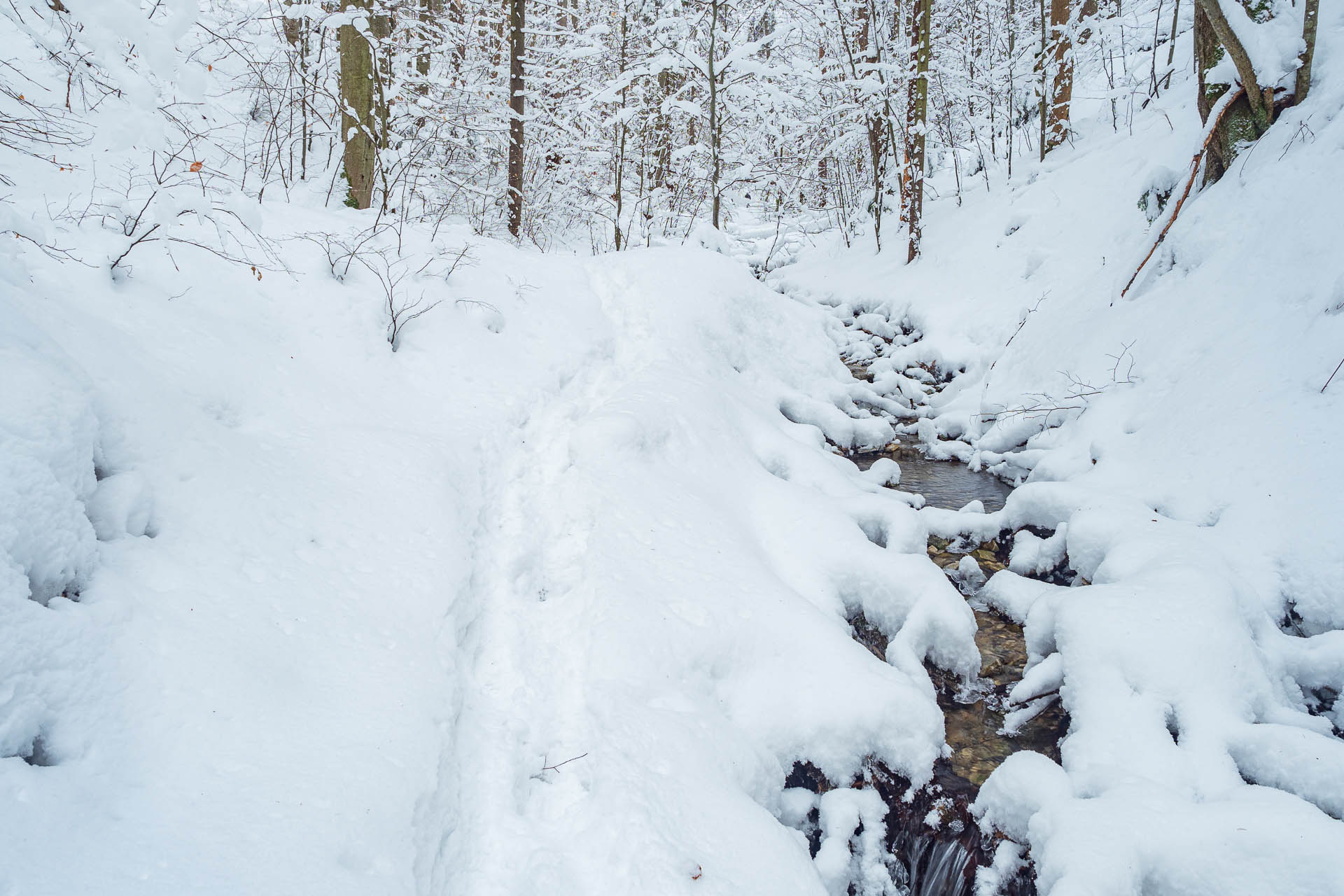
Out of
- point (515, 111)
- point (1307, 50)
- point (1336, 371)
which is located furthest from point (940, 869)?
point (515, 111)

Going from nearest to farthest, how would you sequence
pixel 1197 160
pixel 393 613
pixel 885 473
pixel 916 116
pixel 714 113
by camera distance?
pixel 393 613, pixel 1197 160, pixel 885 473, pixel 714 113, pixel 916 116

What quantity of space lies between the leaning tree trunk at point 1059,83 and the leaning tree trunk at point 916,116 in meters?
1.81

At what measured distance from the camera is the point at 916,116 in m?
8.73

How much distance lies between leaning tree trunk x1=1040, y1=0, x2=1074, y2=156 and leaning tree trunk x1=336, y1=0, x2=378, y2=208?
8614 mm

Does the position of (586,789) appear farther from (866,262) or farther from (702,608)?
(866,262)

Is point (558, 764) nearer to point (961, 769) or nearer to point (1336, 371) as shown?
point (961, 769)

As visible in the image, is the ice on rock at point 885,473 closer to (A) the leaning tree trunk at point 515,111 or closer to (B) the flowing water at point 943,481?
(B) the flowing water at point 943,481

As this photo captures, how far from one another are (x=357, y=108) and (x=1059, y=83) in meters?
9.67

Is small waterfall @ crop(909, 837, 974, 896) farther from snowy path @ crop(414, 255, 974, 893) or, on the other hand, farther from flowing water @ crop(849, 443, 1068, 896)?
snowy path @ crop(414, 255, 974, 893)

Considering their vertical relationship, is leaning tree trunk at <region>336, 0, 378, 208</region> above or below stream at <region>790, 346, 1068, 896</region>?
above

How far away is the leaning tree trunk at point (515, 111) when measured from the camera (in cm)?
841

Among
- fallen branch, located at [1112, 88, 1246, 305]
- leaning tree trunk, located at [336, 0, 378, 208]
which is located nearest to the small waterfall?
fallen branch, located at [1112, 88, 1246, 305]

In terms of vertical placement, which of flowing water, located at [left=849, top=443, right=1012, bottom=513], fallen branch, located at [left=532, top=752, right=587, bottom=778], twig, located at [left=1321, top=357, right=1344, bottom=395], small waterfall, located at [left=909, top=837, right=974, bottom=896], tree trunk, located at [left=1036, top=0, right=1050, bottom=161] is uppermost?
tree trunk, located at [left=1036, top=0, right=1050, bottom=161]

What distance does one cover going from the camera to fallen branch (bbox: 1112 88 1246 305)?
15.4ft
